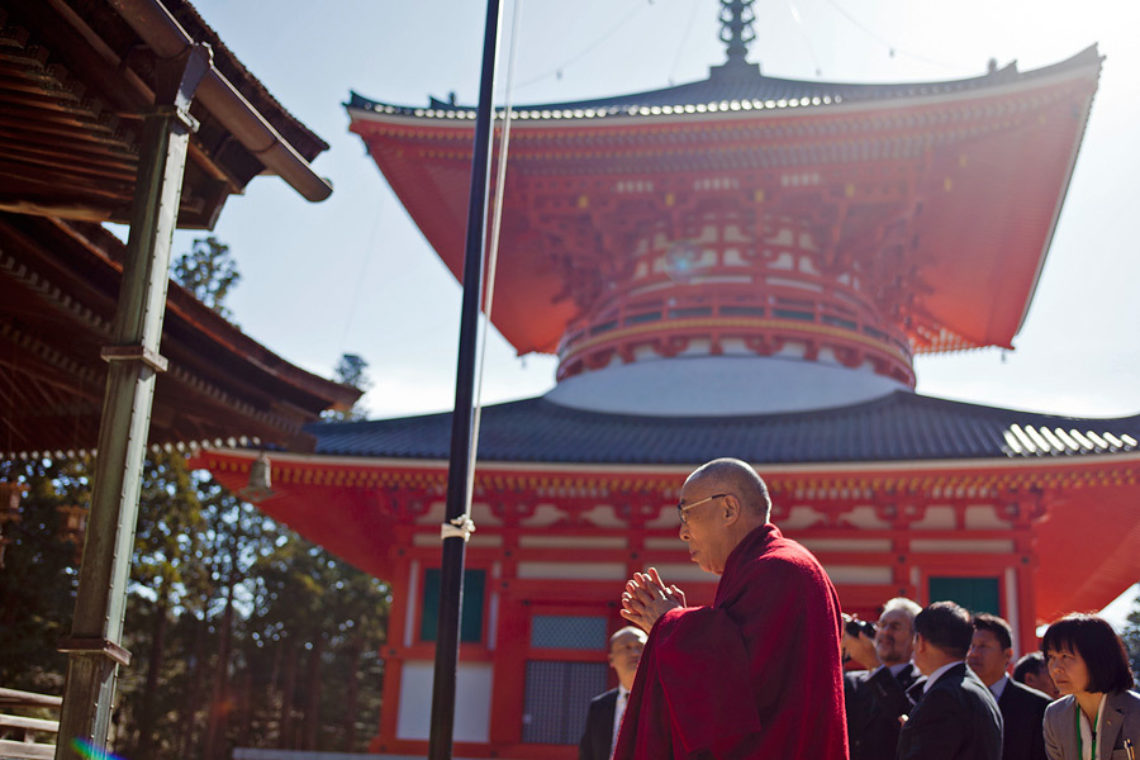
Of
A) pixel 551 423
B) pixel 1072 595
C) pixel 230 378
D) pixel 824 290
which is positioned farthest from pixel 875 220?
pixel 230 378

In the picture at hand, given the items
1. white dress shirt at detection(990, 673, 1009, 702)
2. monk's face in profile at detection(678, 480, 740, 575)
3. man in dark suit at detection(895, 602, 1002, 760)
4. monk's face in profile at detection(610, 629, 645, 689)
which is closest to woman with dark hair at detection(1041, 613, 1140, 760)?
man in dark suit at detection(895, 602, 1002, 760)

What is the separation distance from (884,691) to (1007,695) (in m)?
0.54

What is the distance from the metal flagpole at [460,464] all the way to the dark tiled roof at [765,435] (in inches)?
216

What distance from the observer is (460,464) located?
18.5ft

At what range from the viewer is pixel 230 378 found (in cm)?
745

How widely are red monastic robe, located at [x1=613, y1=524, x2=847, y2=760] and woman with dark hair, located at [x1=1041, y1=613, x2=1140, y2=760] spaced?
1527mm

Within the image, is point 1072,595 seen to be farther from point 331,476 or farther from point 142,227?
point 142,227

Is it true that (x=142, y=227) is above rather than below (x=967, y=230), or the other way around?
below

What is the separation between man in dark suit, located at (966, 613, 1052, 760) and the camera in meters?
4.89

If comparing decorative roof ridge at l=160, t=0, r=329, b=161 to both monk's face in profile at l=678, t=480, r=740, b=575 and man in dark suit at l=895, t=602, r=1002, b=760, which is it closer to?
monk's face in profile at l=678, t=480, r=740, b=575

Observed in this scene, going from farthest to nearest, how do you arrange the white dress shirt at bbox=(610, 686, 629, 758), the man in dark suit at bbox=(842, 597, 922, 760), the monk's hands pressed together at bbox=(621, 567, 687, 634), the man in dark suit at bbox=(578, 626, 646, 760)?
the white dress shirt at bbox=(610, 686, 629, 758)
the man in dark suit at bbox=(578, 626, 646, 760)
the man in dark suit at bbox=(842, 597, 922, 760)
the monk's hands pressed together at bbox=(621, 567, 687, 634)

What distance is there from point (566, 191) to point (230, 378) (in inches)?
314

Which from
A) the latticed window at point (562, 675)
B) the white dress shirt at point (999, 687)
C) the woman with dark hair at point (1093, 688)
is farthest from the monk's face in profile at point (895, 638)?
the latticed window at point (562, 675)

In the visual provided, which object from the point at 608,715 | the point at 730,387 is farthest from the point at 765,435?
the point at 608,715
